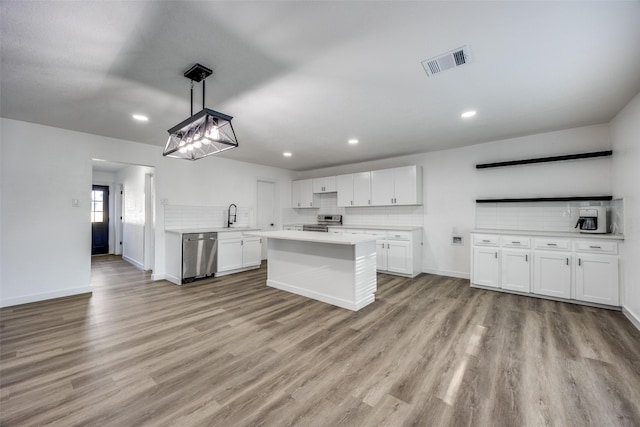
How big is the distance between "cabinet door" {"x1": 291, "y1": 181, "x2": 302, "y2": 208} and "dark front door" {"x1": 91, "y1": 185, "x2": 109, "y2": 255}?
215 inches

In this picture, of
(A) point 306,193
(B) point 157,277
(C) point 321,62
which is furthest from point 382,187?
(B) point 157,277

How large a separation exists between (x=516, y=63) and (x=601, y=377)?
2.48 meters

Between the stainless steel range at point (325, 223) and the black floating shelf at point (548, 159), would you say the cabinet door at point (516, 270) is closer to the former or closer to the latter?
the black floating shelf at point (548, 159)

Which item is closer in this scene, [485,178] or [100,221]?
[485,178]

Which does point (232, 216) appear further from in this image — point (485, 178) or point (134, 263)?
point (485, 178)

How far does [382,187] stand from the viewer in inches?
214

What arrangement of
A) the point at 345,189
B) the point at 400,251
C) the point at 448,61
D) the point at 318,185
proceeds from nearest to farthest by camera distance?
1. the point at 448,61
2. the point at 400,251
3. the point at 345,189
4. the point at 318,185

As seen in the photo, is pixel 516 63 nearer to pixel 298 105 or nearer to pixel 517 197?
pixel 298 105

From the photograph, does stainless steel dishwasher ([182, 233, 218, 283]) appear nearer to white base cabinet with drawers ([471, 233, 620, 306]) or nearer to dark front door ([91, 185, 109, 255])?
white base cabinet with drawers ([471, 233, 620, 306])

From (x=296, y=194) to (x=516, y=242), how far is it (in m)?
4.94

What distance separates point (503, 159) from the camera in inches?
171

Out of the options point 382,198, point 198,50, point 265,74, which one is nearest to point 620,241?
point 382,198

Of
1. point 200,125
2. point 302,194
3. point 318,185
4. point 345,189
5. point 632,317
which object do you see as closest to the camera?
point 200,125

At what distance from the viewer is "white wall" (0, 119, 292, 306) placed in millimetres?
3404
